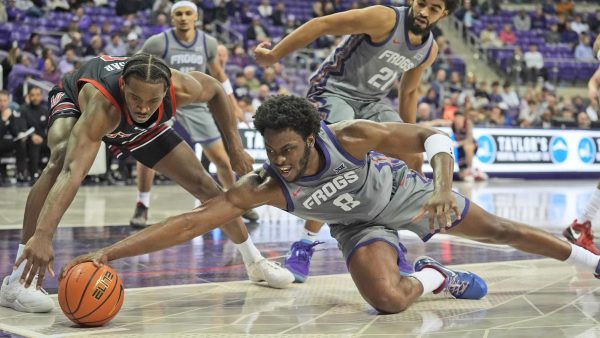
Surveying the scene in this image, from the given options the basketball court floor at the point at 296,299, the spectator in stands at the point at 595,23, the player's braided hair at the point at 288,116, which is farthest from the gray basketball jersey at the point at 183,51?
the spectator in stands at the point at 595,23

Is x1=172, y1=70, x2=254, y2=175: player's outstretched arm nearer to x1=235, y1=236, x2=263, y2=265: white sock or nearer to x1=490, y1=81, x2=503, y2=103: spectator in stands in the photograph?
x1=235, y1=236, x2=263, y2=265: white sock

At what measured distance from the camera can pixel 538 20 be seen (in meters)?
22.1

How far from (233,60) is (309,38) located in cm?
1027

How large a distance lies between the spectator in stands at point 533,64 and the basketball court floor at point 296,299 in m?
13.0

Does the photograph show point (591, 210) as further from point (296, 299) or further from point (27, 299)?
point (27, 299)

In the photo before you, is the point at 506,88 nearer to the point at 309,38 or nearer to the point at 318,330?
the point at 309,38

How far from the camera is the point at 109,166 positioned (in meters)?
12.6

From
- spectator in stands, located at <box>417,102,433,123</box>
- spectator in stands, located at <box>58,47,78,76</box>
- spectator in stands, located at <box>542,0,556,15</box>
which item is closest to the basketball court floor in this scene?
spectator in stands, located at <box>58,47,78,76</box>

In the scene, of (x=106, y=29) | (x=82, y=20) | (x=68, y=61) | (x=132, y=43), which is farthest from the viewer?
(x=82, y=20)

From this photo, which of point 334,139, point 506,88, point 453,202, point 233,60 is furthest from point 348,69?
point 506,88

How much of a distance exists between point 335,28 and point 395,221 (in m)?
1.41

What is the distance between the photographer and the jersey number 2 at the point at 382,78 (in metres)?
5.54

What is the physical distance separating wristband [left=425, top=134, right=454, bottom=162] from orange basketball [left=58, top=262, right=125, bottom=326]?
4.81 feet

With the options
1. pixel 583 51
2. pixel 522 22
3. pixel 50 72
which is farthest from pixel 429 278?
pixel 522 22
